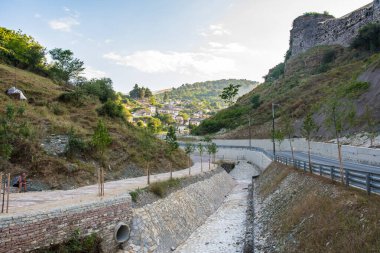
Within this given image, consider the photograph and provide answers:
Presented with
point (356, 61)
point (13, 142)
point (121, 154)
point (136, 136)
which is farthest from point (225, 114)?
point (13, 142)

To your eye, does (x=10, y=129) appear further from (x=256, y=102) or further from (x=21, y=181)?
(x=256, y=102)

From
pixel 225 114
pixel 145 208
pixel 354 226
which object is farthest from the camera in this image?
pixel 225 114

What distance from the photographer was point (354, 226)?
1094 cm

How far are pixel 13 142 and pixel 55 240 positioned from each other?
1647cm

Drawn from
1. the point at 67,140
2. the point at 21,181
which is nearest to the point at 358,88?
the point at 67,140

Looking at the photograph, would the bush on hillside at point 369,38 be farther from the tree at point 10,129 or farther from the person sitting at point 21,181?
the person sitting at point 21,181

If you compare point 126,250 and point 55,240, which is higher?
point 55,240

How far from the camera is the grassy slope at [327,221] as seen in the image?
33.7ft

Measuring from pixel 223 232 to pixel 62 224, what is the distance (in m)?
13.1

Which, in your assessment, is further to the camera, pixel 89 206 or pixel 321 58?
pixel 321 58

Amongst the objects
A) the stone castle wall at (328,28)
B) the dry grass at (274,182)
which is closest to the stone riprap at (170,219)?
the dry grass at (274,182)

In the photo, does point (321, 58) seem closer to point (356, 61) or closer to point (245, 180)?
point (356, 61)

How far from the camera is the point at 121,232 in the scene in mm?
16531

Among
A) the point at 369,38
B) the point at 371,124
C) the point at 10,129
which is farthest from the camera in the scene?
the point at 369,38
